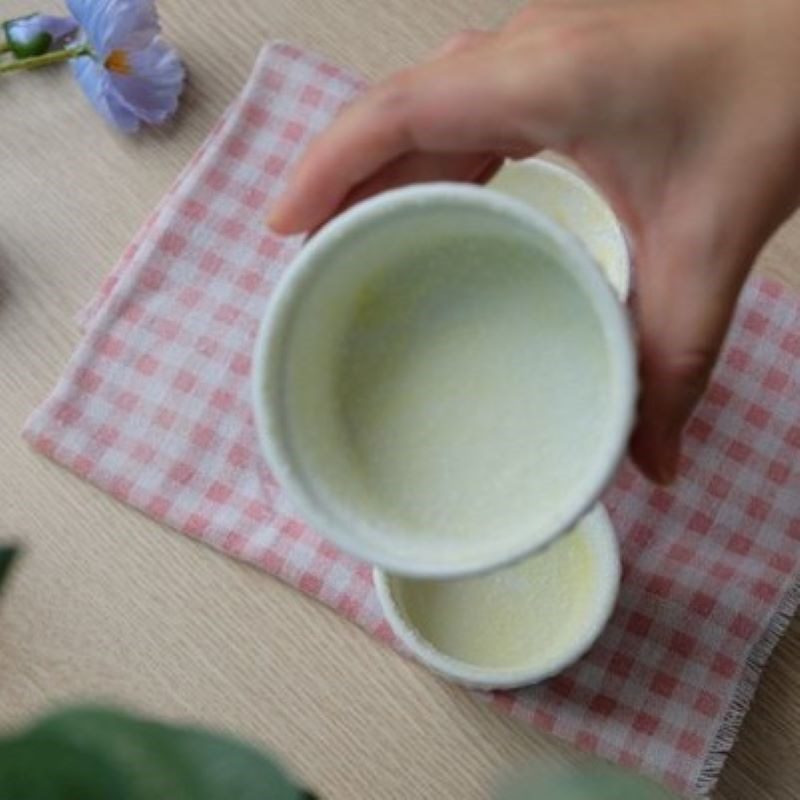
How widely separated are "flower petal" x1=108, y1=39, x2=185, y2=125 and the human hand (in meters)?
0.16

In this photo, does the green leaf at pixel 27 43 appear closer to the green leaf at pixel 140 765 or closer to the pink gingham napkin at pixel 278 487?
the pink gingham napkin at pixel 278 487

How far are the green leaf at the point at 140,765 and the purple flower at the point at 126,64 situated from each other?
36 cm

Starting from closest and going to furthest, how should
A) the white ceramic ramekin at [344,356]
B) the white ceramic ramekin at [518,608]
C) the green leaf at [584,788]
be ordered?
the green leaf at [584,788] < the white ceramic ramekin at [344,356] < the white ceramic ramekin at [518,608]

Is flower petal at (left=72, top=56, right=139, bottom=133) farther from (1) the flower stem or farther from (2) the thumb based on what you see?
(2) the thumb

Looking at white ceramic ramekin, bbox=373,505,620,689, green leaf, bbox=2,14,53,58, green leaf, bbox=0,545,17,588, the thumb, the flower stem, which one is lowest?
white ceramic ramekin, bbox=373,505,620,689

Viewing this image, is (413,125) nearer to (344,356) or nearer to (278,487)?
(344,356)

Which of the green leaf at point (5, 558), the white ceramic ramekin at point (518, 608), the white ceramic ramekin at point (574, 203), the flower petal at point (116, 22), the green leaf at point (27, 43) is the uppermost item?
the green leaf at point (5, 558)

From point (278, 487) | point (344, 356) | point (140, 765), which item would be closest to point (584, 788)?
point (140, 765)

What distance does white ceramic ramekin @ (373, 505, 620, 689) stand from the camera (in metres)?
0.46

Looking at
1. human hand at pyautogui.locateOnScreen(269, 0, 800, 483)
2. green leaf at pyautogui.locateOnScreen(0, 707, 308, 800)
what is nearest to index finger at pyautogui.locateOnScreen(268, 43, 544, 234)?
human hand at pyautogui.locateOnScreen(269, 0, 800, 483)

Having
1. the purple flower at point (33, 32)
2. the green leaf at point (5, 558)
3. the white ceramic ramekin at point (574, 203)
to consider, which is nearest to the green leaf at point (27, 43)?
the purple flower at point (33, 32)

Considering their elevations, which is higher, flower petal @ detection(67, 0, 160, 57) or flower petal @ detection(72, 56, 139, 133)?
flower petal @ detection(67, 0, 160, 57)

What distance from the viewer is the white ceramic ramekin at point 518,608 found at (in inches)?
18.2

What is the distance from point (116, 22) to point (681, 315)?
261mm
